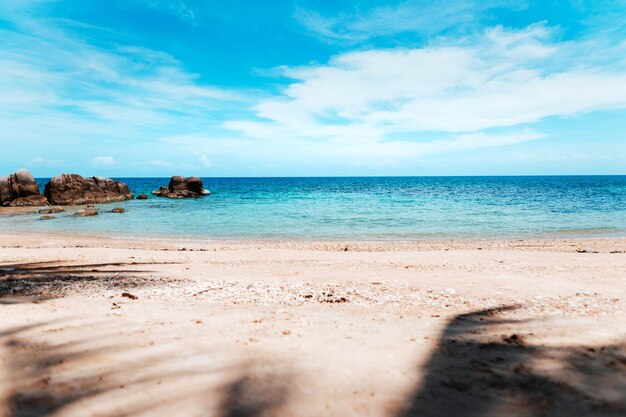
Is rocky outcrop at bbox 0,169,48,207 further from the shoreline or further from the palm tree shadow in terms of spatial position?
the palm tree shadow

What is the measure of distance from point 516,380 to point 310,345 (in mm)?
1948

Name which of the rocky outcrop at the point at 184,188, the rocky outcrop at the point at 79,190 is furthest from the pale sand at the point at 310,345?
the rocky outcrop at the point at 184,188

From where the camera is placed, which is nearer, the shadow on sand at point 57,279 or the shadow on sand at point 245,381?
the shadow on sand at point 245,381

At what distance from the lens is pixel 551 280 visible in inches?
322

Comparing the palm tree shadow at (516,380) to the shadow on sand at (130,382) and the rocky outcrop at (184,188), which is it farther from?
the rocky outcrop at (184,188)

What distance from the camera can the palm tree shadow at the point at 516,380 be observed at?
2.83 metres

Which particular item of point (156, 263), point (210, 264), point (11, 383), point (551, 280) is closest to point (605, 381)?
point (11, 383)

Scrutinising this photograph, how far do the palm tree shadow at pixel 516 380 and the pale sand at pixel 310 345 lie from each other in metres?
0.02

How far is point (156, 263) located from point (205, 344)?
7.78 meters

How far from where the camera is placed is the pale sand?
2916 millimetres

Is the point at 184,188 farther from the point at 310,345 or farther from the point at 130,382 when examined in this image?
the point at 130,382

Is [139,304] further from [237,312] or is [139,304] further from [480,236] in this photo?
[480,236]

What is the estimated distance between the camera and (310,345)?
3.98 metres

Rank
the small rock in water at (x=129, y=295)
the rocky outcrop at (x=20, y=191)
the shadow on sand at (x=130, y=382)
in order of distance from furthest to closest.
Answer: the rocky outcrop at (x=20, y=191), the small rock in water at (x=129, y=295), the shadow on sand at (x=130, y=382)
